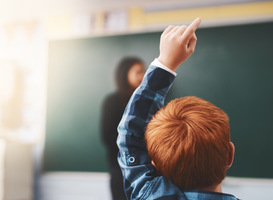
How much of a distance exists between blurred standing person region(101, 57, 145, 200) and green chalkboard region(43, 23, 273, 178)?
75 millimetres

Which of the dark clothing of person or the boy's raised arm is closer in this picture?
the boy's raised arm

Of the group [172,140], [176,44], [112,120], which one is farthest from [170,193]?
[112,120]

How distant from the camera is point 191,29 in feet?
1.51

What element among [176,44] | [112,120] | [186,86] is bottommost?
[112,120]

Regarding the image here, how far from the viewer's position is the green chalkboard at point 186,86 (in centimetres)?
178

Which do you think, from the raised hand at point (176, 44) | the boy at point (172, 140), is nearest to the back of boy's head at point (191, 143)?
the boy at point (172, 140)

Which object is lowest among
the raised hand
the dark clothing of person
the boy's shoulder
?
the dark clothing of person

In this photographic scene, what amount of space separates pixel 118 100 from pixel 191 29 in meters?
1.50

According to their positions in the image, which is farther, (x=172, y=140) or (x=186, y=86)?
(x=186, y=86)

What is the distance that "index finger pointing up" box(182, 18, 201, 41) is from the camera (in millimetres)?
461

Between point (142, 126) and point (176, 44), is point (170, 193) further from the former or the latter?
point (176, 44)

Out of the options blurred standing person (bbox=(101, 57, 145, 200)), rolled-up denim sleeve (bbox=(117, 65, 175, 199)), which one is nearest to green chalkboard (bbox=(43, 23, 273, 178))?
blurred standing person (bbox=(101, 57, 145, 200))

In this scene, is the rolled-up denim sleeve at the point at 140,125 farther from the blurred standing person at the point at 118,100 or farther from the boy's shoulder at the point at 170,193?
the blurred standing person at the point at 118,100

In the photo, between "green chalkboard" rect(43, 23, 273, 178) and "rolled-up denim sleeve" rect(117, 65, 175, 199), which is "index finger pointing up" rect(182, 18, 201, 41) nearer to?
"rolled-up denim sleeve" rect(117, 65, 175, 199)
